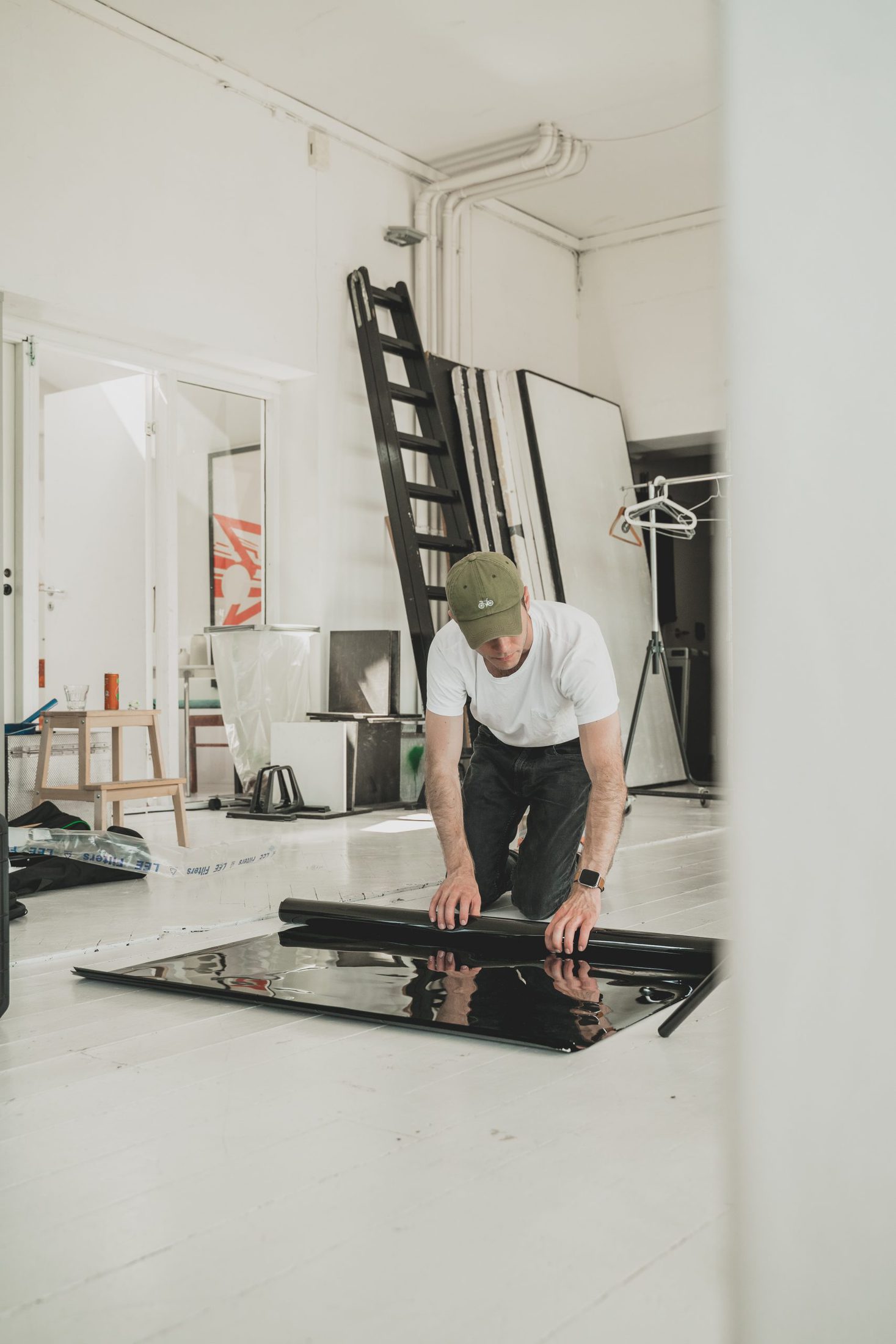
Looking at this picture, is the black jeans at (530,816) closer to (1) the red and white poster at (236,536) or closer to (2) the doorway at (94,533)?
(2) the doorway at (94,533)

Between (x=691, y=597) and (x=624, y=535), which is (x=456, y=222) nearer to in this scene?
(x=624, y=535)

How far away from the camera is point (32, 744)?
4816mm

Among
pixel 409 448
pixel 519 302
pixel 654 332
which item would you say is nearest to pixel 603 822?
pixel 409 448

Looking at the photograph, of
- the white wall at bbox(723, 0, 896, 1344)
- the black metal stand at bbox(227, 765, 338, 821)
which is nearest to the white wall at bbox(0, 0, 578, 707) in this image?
the black metal stand at bbox(227, 765, 338, 821)

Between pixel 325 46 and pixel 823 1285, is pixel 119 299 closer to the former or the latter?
pixel 325 46

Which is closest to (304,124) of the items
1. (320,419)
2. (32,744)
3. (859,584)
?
(320,419)

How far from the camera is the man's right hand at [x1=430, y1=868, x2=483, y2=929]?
2.52m

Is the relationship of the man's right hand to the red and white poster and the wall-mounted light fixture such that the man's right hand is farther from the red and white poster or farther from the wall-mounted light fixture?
the wall-mounted light fixture

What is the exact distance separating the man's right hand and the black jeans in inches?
17.8

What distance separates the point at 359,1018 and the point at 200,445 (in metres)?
4.52

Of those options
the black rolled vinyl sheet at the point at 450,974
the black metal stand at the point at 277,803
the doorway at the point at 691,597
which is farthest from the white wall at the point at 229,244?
the black rolled vinyl sheet at the point at 450,974

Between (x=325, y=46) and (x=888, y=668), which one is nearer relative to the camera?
(x=888, y=668)

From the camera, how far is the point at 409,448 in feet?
19.9

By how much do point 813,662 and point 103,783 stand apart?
420 centimetres
